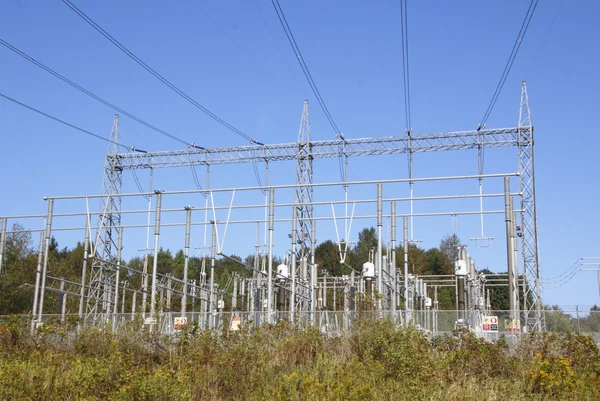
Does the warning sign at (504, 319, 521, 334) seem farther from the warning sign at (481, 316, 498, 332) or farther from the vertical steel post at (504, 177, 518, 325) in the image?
the warning sign at (481, 316, 498, 332)

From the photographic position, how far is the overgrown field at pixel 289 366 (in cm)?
1134

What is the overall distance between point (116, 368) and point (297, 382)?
378 cm

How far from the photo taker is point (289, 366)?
1422 cm

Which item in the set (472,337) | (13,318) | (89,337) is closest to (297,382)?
(472,337)

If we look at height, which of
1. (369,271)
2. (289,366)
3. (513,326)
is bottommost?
(289,366)

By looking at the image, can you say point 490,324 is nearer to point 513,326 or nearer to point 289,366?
point 513,326

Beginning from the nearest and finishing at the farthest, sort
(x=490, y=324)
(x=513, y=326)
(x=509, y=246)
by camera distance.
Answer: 1. (x=513, y=326)
2. (x=509, y=246)
3. (x=490, y=324)

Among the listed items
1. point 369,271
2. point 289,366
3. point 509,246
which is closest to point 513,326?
point 509,246

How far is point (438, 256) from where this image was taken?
269ft

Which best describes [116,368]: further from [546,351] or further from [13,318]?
[546,351]

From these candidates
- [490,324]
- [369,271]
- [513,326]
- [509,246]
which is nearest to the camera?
[513,326]

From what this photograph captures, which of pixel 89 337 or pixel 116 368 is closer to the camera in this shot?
pixel 116 368

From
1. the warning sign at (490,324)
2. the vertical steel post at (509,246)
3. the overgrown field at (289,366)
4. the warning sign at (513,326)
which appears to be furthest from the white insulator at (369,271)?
the overgrown field at (289,366)

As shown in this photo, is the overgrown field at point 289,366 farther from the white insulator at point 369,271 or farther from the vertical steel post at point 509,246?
the white insulator at point 369,271
